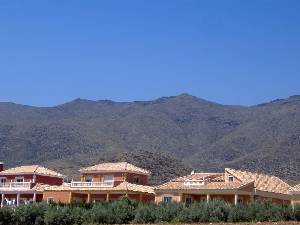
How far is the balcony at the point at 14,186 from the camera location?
68.8 meters

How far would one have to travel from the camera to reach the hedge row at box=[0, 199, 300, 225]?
3219cm

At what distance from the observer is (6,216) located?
3522cm

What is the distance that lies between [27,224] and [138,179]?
101 ft

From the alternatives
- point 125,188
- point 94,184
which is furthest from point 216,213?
point 94,184

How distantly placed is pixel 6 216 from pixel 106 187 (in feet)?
85.0

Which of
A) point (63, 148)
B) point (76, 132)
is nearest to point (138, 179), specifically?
point (63, 148)

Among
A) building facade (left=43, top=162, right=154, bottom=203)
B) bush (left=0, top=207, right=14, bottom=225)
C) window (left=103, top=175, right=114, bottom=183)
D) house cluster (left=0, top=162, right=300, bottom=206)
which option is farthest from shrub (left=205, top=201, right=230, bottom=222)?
window (left=103, top=175, right=114, bottom=183)

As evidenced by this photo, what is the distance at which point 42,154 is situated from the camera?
181 meters

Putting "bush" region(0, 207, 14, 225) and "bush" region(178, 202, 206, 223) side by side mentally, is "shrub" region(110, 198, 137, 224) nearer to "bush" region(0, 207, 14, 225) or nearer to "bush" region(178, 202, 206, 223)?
"bush" region(178, 202, 206, 223)

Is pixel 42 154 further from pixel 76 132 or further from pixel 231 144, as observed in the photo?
pixel 231 144

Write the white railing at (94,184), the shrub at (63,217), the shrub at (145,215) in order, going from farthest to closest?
the white railing at (94,184), the shrub at (63,217), the shrub at (145,215)

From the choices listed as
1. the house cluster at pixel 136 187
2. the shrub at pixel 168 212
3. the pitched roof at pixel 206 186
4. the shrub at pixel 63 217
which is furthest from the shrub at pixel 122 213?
the pitched roof at pixel 206 186

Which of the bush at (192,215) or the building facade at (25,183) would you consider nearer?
the bush at (192,215)

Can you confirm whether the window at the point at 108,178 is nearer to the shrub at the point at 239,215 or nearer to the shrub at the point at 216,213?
the shrub at the point at 216,213
